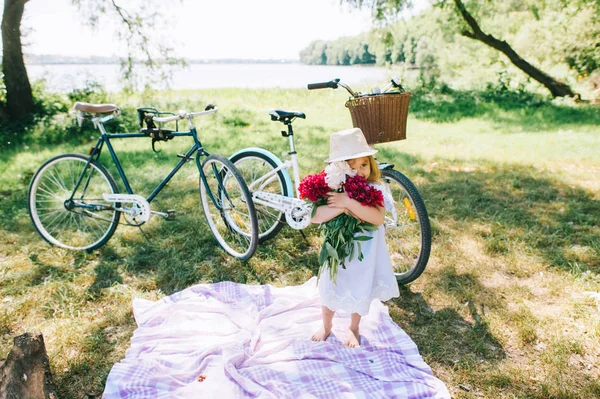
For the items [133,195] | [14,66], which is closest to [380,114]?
[133,195]

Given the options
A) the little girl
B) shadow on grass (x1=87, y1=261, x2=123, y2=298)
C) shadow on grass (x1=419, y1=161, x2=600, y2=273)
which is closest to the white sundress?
the little girl

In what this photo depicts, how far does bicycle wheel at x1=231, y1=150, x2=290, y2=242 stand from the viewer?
3843 millimetres

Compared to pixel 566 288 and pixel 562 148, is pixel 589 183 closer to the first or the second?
pixel 562 148

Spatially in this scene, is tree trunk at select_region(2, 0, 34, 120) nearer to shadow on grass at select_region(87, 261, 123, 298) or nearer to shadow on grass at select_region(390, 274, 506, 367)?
shadow on grass at select_region(87, 261, 123, 298)

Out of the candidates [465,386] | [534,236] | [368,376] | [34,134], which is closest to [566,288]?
[534,236]

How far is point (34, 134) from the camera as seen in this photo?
8461 mm

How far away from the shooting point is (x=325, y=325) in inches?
109

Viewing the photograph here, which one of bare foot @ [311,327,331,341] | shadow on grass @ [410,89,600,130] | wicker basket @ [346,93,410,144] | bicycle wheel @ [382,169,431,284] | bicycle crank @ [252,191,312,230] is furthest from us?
shadow on grass @ [410,89,600,130]

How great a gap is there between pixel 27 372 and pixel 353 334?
1.83m

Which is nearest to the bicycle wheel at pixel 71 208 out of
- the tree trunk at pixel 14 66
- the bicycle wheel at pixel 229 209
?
the bicycle wheel at pixel 229 209

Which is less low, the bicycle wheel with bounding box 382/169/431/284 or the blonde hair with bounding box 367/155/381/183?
the blonde hair with bounding box 367/155/381/183

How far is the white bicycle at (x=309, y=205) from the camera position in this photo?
3146mm

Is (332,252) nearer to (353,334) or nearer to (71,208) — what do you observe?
(353,334)

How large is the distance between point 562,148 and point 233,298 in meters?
6.35
